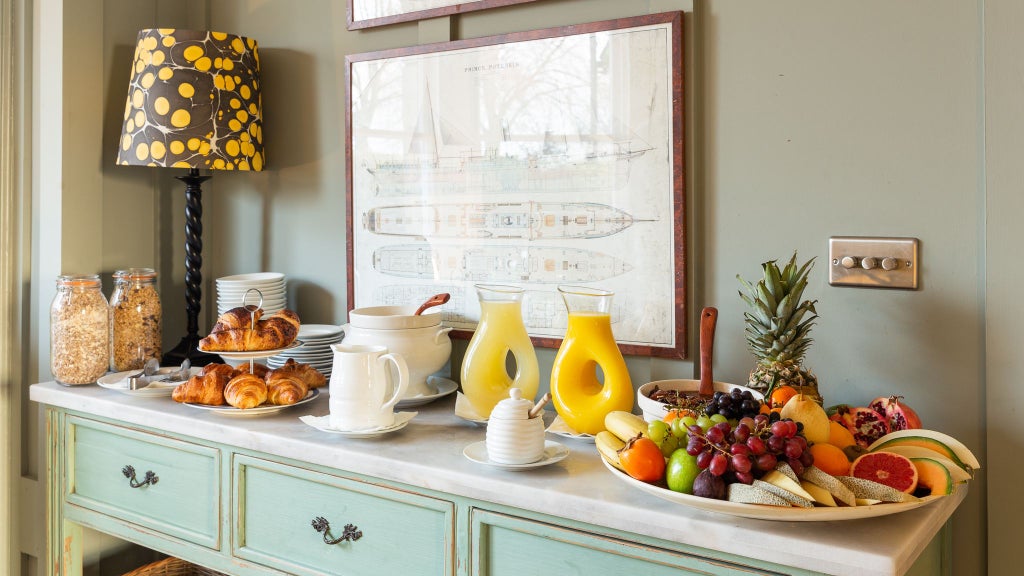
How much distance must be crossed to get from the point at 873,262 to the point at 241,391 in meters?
1.38

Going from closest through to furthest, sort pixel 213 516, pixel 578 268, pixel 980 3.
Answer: pixel 980 3 < pixel 213 516 < pixel 578 268

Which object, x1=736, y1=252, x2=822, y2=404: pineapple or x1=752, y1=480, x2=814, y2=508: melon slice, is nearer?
x1=752, y1=480, x2=814, y2=508: melon slice

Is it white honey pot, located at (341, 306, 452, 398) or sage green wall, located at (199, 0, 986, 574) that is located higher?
sage green wall, located at (199, 0, 986, 574)

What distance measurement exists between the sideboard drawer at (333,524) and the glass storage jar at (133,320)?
67 cm

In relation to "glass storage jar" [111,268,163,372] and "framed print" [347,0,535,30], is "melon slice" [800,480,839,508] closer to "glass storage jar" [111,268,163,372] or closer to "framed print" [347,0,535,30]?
"framed print" [347,0,535,30]

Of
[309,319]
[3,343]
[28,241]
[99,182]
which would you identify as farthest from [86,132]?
[309,319]

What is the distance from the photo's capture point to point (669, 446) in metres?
1.32

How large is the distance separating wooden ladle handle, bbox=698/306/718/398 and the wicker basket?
5.25ft

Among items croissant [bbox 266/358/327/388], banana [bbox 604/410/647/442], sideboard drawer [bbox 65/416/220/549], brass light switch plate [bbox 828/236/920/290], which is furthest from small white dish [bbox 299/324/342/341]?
brass light switch plate [bbox 828/236/920/290]

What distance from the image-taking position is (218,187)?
261 centimetres

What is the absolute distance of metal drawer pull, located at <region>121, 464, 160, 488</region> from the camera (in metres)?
1.90

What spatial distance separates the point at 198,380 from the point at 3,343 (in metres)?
0.94

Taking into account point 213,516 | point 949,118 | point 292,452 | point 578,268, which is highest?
point 949,118

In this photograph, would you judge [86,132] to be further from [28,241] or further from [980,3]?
[980,3]
